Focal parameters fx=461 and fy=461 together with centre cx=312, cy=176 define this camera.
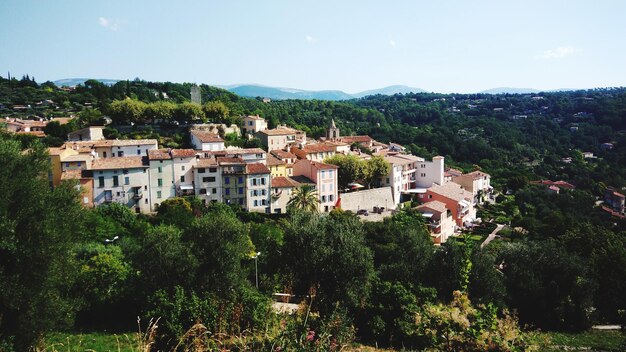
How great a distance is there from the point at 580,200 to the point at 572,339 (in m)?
50.6

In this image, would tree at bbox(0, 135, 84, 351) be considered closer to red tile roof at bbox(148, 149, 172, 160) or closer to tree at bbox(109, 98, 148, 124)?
red tile roof at bbox(148, 149, 172, 160)

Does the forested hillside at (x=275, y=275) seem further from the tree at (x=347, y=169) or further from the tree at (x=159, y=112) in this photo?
the tree at (x=347, y=169)

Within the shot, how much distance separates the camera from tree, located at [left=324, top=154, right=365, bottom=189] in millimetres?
49062

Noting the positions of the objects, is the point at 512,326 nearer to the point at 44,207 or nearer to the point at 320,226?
the point at 320,226

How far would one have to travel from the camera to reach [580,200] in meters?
65.6

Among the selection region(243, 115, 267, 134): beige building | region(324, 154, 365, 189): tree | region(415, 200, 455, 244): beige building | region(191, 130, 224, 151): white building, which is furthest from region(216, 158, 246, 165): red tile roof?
region(243, 115, 267, 134): beige building

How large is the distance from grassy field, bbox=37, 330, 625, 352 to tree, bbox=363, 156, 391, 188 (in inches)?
1122

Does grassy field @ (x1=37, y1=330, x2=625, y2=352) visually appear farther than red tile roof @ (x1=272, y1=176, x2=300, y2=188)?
No

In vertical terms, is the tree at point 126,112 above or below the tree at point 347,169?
above

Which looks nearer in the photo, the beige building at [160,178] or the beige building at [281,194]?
the beige building at [160,178]

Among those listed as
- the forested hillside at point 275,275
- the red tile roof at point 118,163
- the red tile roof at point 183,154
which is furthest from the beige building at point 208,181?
the red tile roof at point 118,163

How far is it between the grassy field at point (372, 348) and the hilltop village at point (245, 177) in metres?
20.7

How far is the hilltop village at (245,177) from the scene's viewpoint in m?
37.7

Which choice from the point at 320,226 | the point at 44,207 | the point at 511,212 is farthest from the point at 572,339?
the point at 511,212
